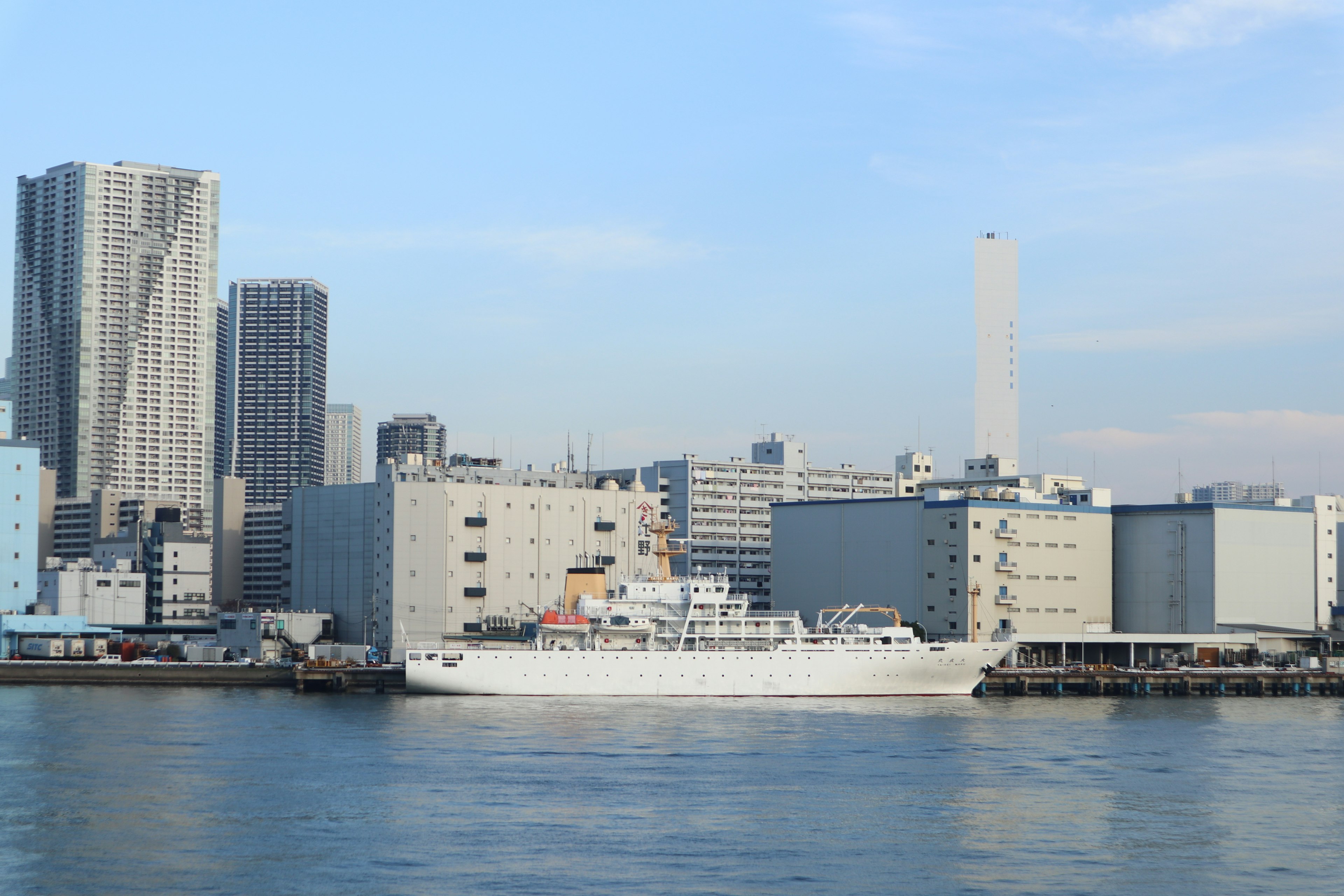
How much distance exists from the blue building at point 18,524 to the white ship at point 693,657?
42.4m

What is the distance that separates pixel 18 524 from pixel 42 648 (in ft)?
35.1

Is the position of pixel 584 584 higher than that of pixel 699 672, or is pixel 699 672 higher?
pixel 584 584

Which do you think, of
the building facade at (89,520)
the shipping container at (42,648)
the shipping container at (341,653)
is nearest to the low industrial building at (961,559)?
the shipping container at (341,653)

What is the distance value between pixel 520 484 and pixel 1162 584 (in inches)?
→ 2184

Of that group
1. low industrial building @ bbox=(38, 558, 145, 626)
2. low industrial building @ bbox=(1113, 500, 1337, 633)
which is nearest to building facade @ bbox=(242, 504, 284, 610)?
low industrial building @ bbox=(38, 558, 145, 626)

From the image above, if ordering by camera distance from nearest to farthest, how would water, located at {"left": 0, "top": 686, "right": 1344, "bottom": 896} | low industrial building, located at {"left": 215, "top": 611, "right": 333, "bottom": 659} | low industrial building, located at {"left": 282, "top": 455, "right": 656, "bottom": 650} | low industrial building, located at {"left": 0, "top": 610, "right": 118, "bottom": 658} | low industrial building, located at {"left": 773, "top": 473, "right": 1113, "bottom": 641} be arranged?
water, located at {"left": 0, "top": 686, "right": 1344, "bottom": 896}
low industrial building, located at {"left": 0, "top": 610, "right": 118, "bottom": 658}
low industrial building, located at {"left": 215, "top": 611, "right": 333, "bottom": 659}
low industrial building, located at {"left": 773, "top": 473, "right": 1113, "bottom": 641}
low industrial building, located at {"left": 282, "top": 455, "right": 656, "bottom": 650}

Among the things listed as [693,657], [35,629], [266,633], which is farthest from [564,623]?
[35,629]

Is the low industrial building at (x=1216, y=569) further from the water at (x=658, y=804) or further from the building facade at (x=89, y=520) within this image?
the building facade at (x=89, y=520)

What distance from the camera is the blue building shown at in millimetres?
107062

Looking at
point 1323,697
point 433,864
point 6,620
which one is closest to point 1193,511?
point 1323,697

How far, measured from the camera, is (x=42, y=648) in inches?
4016

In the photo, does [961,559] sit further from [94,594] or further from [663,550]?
[94,594]

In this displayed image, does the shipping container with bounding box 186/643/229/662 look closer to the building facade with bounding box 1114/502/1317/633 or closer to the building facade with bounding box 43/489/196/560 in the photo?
the building facade with bounding box 1114/502/1317/633

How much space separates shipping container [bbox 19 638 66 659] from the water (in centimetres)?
3459
